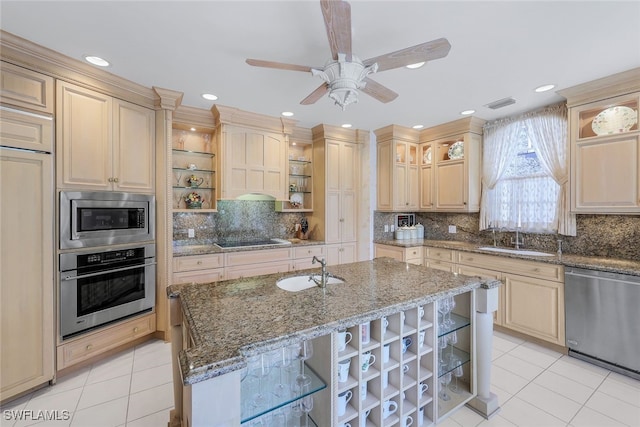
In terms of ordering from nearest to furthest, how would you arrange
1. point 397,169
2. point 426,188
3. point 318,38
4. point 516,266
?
point 318,38
point 516,266
point 397,169
point 426,188

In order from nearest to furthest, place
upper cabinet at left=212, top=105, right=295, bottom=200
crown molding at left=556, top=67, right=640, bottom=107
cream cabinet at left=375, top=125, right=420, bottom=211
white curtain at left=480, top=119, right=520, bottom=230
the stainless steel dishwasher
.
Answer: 1. the stainless steel dishwasher
2. crown molding at left=556, top=67, right=640, bottom=107
3. upper cabinet at left=212, top=105, right=295, bottom=200
4. white curtain at left=480, top=119, right=520, bottom=230
5. cream cabinet at left=375, top=125, right=420, bottom=211

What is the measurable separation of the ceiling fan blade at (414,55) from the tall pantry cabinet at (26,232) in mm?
2450

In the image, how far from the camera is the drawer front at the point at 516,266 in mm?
2703

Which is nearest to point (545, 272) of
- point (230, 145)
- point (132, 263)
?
point (230, 145)

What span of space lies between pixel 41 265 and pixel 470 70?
3734mm

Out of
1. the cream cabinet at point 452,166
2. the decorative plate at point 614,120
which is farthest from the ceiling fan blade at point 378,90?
the decorative plate at point 614,120

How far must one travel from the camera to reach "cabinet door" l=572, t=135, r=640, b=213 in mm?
2451

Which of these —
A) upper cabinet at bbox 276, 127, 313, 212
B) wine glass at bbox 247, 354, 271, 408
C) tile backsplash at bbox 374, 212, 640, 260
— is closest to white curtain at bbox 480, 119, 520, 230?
tile backsplash at bbox 374, 212, 640, 260

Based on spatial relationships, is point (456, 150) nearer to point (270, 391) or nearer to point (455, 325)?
point (455, 325)

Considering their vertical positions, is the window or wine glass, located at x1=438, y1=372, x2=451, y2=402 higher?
the window

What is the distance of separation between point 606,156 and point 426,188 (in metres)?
2.05

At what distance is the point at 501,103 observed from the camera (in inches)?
122

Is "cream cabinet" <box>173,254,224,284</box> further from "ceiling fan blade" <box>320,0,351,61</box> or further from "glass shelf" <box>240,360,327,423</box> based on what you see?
"ceiling fan blade" <box>320,0,351,61</box>

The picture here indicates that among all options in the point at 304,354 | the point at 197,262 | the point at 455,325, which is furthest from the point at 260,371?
the point at 197,262
